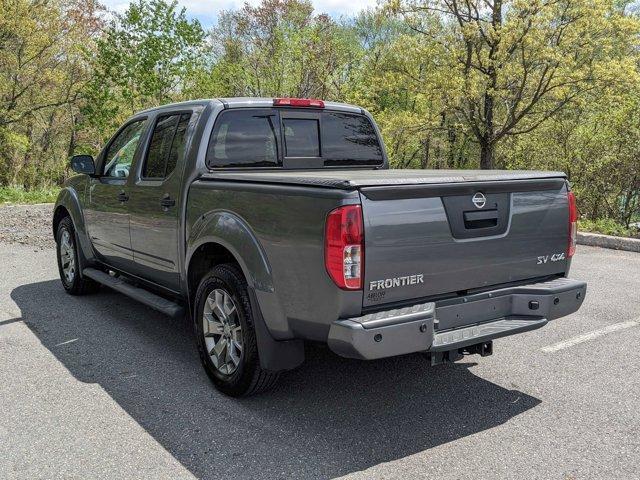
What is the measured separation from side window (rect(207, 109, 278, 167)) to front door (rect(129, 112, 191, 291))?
29 cm

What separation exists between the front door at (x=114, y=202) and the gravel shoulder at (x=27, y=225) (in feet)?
14.8

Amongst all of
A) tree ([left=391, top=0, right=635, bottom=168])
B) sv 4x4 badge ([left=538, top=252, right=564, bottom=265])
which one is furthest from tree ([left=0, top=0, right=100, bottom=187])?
sv 4x4 badge ([left=538, top=252, right=564, bottom=265])

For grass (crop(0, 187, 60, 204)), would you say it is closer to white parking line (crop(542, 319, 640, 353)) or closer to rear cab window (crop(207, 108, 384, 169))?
rear cab window (crop(207, 108, 384, 169))

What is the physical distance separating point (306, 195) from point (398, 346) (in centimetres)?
92

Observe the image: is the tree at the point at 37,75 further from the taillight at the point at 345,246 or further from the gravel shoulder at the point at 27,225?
the taillight at the point at 345,246

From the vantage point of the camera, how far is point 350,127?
16.5 ft

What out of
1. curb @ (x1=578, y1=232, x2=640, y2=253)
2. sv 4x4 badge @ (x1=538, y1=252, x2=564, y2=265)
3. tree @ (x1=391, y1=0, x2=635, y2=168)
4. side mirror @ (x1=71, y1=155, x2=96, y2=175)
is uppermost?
tree @ (x1=391, y1=0, x2=635, y2=168)

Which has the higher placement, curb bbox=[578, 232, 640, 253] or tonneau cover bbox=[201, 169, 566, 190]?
tonneau cover bbox=[201, 169, 566, 190]

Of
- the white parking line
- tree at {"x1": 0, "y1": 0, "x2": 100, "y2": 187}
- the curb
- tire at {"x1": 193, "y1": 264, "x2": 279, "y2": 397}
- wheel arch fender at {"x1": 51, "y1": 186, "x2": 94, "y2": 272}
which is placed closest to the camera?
tire at {"x1": 193, "y1": 264, "x2": 279, "y2": 397}

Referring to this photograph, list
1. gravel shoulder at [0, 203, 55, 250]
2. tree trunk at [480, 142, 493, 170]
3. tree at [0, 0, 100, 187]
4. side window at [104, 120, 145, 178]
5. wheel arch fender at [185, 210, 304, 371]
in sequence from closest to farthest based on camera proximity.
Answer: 1. wheel arch fender at [185, 210, 304, 371]
2. side window at [104, 120, 145, 178]
3. gravel shoulder at [0, 203, 55, 250]
4. tree trunk at [480, 142, 493, 170]
5. tree at [0, 0, 100, 187]

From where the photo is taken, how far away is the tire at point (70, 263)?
244 inches

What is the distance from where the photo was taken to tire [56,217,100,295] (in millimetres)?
6199

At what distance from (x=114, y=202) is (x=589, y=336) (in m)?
4.41

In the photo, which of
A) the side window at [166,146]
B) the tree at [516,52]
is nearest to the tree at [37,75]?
the tree at [516,52]
